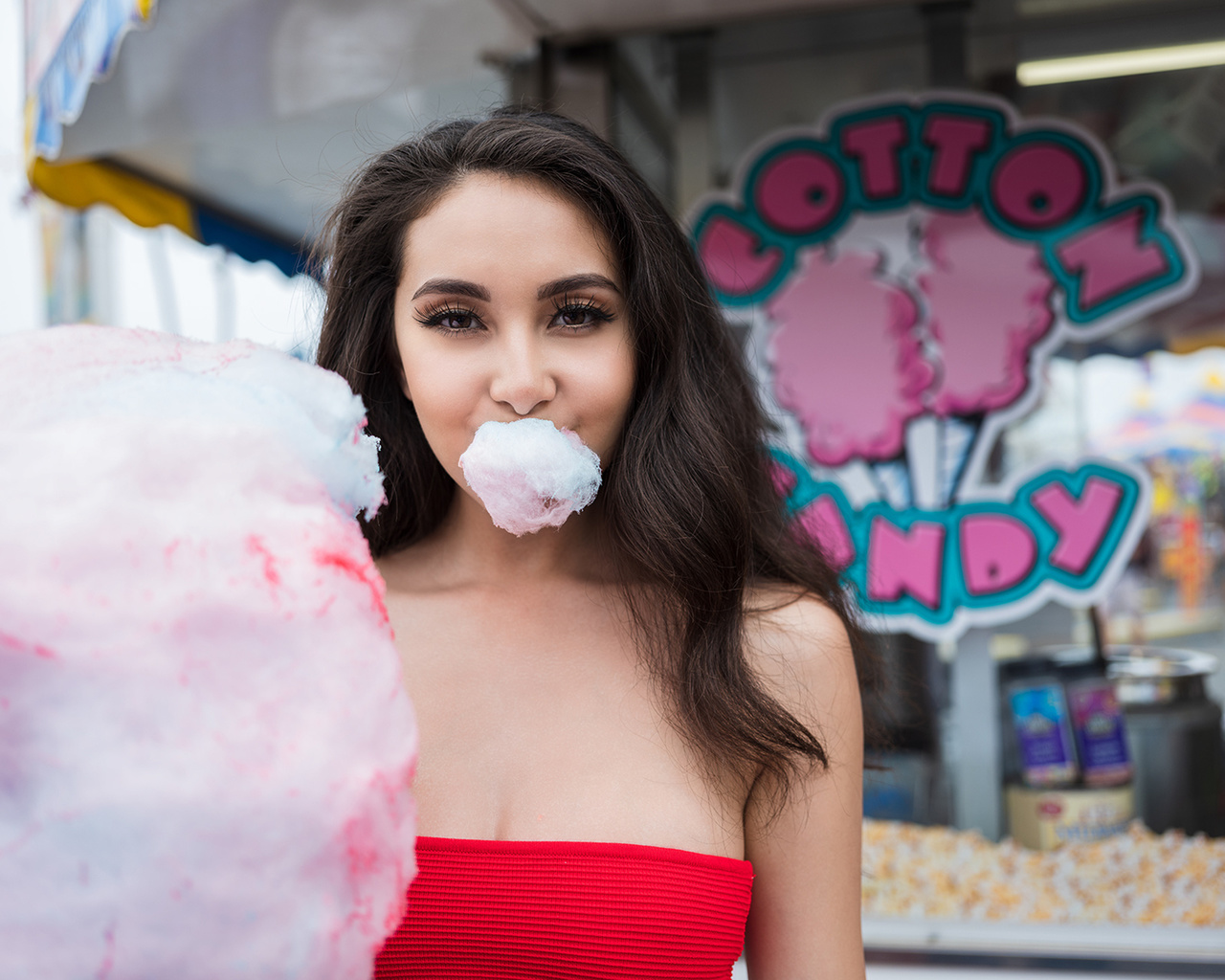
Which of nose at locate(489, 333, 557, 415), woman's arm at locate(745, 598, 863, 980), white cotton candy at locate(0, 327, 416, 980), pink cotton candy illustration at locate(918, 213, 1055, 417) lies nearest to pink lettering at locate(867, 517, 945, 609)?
pink cotton candy illustration at locate(918, 213, 1055, 417)

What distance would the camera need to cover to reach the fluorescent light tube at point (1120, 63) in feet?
8.93

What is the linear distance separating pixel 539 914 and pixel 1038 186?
2540 millimetres

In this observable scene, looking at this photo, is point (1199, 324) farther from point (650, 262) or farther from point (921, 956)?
point (650, 262)

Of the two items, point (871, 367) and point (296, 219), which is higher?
point (296, 219)

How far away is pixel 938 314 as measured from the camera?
2961 mm

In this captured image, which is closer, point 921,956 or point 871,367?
point 921,956

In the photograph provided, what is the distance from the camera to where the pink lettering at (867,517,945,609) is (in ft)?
9.65

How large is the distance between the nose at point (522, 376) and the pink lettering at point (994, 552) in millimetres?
2137

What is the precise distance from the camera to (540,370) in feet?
3.58

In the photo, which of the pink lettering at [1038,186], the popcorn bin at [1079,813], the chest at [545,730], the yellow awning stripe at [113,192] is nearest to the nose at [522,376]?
the chest at [545,730]

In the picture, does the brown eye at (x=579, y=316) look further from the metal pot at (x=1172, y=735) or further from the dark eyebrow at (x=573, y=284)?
the metal pot at (x=1172, y=735)

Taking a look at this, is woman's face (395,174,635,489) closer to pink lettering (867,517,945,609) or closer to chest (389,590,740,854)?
chest (389,590,740,854)

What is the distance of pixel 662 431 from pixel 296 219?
383cm

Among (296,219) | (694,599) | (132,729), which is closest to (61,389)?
(132,729)
